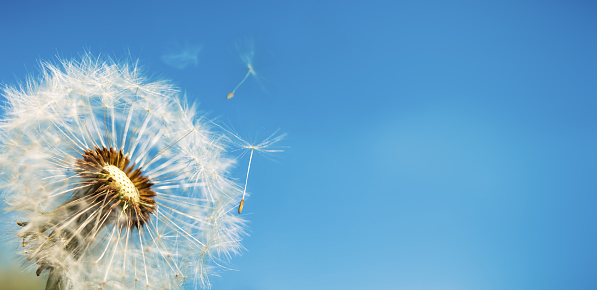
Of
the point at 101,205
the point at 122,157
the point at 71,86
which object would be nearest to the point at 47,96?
the point at 71,86

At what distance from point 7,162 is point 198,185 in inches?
96.4

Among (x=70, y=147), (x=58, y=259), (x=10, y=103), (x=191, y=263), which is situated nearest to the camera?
(x=58, y=259)

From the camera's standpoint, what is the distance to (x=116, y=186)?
15.4 feet

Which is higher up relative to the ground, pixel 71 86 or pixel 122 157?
pixel 71 86

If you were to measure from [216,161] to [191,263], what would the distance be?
1.66m

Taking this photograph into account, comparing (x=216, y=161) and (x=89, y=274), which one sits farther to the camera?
(x=216, y=161)

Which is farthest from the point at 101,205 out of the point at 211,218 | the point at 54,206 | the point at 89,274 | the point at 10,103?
the point at 10,103

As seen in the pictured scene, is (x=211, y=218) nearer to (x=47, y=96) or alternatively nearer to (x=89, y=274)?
(x=89, y=274)

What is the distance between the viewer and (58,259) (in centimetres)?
433

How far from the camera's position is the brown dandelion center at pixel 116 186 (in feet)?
15.2

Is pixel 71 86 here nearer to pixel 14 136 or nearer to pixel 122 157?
pixel 14 136

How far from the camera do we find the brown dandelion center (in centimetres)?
464

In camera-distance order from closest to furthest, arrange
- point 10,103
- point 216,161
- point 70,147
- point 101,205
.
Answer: point 101,205, point 70,147, point 10,103, point 216,161

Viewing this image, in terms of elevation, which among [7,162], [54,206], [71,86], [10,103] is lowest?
[54,206]
